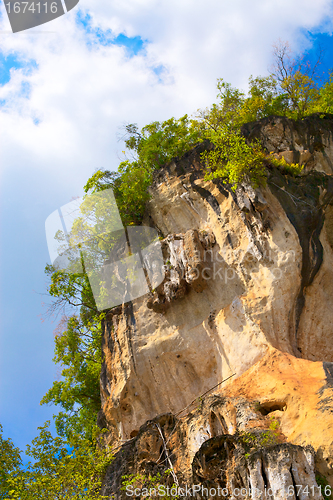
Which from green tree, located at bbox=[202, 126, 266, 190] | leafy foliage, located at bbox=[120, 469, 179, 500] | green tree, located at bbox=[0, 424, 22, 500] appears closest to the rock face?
leafy foliage, located at bbox=[120, 469, 179, 500]

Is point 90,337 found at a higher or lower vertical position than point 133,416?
higher

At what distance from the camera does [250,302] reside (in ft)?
40.2

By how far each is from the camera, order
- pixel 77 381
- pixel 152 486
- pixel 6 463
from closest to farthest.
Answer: pixel 152 486, pixel 6 463, pixel 77 381

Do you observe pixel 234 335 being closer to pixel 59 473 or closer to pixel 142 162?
pixel 59 473

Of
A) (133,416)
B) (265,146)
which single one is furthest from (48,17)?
(133,416)

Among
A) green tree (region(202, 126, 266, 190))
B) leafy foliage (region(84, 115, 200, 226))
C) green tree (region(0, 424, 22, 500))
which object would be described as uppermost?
leafy foliage (region(84, 115, 200, 226))

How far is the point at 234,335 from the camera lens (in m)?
12.3

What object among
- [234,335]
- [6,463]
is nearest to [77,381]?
[6,463]

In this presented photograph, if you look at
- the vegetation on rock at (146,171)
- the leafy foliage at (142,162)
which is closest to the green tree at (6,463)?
the vegetation on rock at (146,171)

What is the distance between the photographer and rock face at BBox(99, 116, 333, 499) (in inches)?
329

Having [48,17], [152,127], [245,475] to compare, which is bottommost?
[245,475]

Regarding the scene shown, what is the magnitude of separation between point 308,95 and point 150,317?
14120mm

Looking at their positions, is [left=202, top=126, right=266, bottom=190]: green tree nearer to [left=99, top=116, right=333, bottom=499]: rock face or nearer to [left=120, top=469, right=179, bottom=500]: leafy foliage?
[left=99, top=116, right=333, bottom=499]: rock face

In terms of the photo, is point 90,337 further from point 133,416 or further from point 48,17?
A: point 48,17
